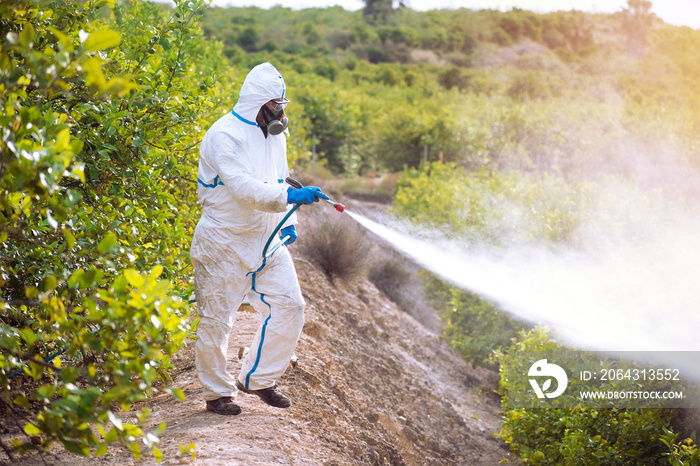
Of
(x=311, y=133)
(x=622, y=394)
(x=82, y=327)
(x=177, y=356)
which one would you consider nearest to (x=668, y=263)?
(x=622, y=394)

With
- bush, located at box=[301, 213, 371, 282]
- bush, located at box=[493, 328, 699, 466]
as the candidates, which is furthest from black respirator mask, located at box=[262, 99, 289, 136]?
bush, located at box=[301, 213, 371, 282]

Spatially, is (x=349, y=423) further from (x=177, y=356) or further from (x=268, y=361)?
(x=177, y=356)

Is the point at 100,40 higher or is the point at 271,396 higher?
the point at 100,40

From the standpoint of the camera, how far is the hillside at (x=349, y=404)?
327 centimetres

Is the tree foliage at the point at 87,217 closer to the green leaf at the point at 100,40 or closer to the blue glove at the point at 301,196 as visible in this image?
the green leaf at the point at 100,40

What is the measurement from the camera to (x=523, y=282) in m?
6.51

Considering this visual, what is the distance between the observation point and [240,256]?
345 cm

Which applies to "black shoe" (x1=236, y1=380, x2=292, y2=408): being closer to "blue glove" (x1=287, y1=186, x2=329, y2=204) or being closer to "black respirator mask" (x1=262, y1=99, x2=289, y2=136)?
"blue glove" (x1=287, y1=186, x2=329, y2=204)

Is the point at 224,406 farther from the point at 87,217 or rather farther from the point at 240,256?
the point at 87,217

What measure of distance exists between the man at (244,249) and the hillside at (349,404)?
321 millimetres

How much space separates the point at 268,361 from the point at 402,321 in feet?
20.7

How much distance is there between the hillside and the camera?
10.7 feet

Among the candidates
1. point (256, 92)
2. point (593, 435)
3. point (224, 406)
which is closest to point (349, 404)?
point (224, 406)

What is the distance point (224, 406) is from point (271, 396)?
0.31m
